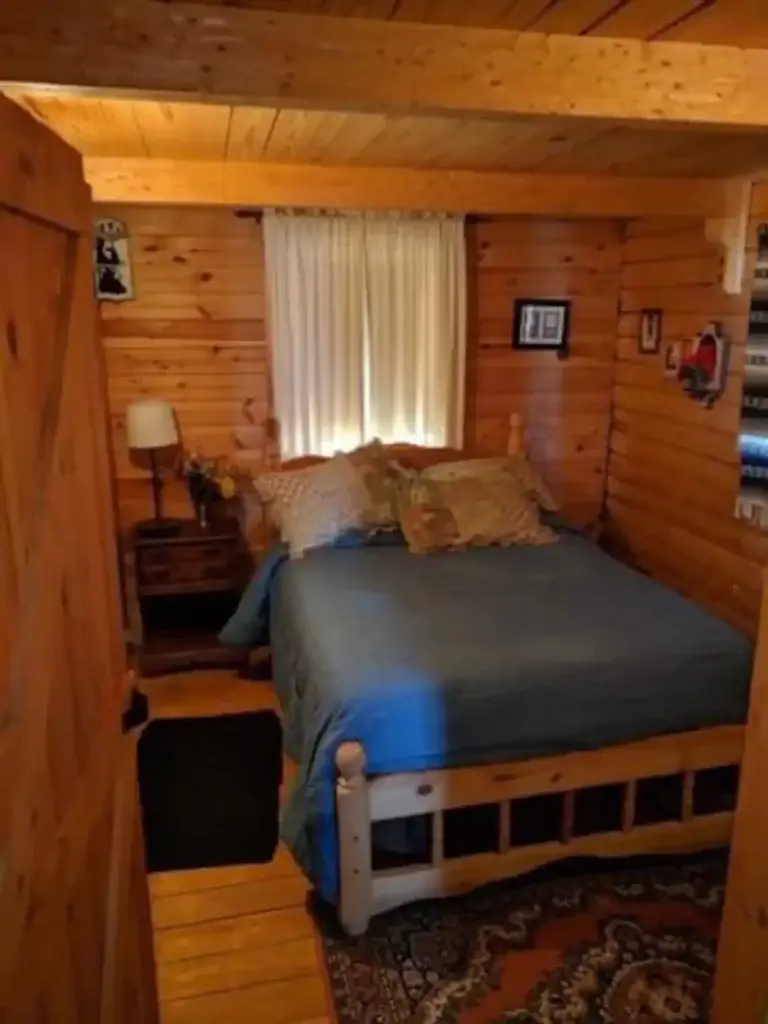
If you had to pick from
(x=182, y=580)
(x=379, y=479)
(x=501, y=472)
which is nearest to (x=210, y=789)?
(x=182, y=580)

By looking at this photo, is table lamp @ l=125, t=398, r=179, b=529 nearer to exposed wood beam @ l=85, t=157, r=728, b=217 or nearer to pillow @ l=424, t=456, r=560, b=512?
exposed wood beam @ l=85, t=157, r=728, b=217

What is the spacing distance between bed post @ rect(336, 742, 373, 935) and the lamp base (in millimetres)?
1865

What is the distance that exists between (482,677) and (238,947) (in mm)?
953

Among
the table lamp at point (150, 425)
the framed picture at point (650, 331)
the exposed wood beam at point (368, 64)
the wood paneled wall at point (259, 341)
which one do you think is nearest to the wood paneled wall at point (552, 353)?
the wood paneled wall at point (259, 341)

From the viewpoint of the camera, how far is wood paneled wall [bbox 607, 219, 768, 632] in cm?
330

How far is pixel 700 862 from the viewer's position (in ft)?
8.14

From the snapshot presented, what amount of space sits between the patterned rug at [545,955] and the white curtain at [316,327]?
7.20 feet

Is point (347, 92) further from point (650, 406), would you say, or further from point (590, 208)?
point (650, 406)

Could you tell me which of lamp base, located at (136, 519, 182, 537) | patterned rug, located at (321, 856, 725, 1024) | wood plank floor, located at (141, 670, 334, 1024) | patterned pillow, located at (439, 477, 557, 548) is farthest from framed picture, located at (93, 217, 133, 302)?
patterned rug, located at (321, 856, 725, 1024)

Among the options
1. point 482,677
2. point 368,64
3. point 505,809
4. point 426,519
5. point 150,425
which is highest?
point 368,64

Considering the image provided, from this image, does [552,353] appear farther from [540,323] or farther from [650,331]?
[650,331]

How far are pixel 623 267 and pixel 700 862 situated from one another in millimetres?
2765

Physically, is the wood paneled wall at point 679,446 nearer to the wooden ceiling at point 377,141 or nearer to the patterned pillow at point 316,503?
the wooden ceiling at point 377,141

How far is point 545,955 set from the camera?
214 centimetres
